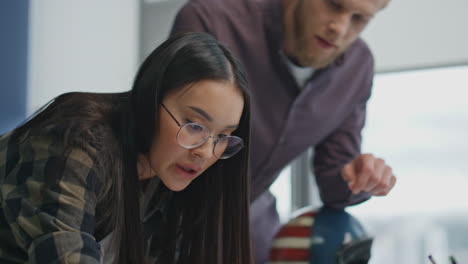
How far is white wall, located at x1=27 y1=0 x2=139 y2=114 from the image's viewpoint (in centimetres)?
250

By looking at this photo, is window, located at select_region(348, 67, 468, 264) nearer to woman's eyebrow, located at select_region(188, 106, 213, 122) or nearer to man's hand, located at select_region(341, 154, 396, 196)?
man's hand, located at select_region(341, 154, 396, 196)

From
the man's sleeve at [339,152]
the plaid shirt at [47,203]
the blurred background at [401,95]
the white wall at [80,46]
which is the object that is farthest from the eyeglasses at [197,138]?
the white wall at [80,46]

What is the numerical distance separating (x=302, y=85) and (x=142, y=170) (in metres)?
0.62

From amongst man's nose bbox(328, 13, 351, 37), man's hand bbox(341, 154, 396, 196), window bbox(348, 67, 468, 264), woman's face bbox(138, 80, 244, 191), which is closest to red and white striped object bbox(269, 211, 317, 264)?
man's hand bbox(341, 154, 396, 196)

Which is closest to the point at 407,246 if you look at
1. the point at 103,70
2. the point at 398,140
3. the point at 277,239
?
the point at 398,140

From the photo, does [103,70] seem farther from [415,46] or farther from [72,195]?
[72,195]

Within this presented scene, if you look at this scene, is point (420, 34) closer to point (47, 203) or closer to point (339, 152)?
point (339, 152)

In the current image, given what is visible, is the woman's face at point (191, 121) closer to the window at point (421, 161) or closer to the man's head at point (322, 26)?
the man's head at point (322, 26)

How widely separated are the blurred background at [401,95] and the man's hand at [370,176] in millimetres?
1055

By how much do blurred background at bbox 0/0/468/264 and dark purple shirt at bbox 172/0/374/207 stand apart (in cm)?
80

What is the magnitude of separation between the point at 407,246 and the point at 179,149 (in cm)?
181

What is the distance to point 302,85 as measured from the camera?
1596mm

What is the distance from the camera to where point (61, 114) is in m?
0.96

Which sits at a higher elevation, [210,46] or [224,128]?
[210,46]
